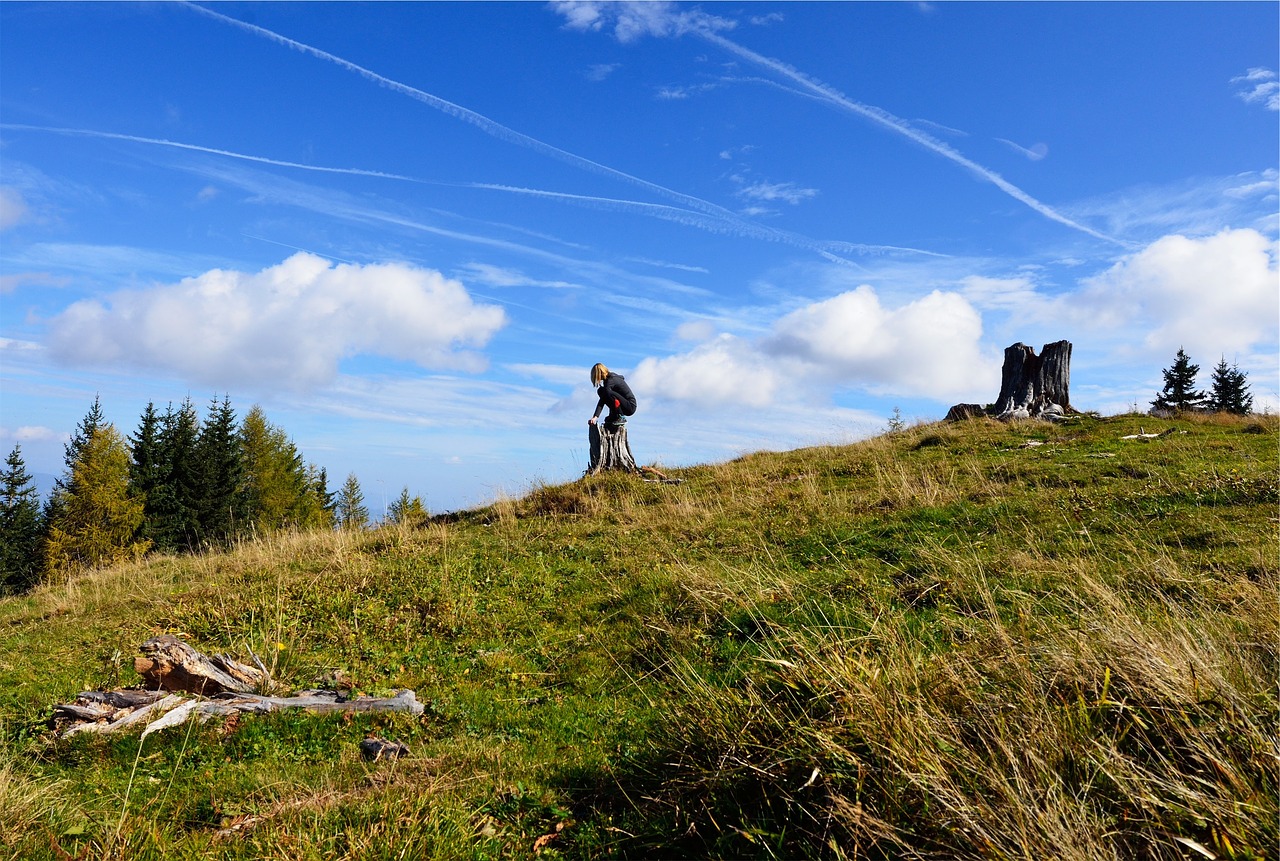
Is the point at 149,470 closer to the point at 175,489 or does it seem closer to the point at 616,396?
the point at 175,489

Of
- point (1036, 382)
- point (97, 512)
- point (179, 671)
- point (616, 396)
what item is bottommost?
point (179, 671)

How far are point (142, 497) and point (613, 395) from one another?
3941cm

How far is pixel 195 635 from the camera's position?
884cm

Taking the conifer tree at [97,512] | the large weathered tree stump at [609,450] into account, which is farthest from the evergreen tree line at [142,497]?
the large weathered tree stump at [609,450]

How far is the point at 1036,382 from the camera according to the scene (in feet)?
72.9

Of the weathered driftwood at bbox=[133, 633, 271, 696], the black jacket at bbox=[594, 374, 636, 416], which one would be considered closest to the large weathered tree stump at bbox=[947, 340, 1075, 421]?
the black jacket at bbox=[594, 374, 636, 416]

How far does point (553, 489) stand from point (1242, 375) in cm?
4144

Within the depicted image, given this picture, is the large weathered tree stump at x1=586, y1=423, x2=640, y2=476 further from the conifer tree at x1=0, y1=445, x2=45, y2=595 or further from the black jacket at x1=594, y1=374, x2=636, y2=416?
the conifer tree at x1=0, y1=445, x2=45, y2=595

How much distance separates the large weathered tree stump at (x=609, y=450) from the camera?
17609 millimetres

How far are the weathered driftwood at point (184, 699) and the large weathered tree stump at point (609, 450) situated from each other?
1108 centimetres

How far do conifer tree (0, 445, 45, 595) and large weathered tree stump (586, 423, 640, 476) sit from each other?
41989 mm

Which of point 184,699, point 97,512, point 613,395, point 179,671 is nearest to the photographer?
point 184,699

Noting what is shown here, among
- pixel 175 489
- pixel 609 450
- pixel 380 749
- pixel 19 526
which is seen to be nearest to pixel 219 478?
pixel 175 489

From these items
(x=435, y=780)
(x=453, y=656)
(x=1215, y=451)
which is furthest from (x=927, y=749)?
(x=1215, y=451)
